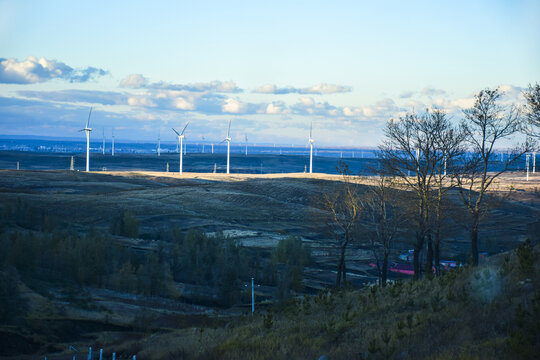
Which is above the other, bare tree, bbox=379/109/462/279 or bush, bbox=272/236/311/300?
bare tree, bbox=379/109/462/279

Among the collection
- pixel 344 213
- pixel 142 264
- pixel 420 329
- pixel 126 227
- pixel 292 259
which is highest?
pixel 344 213

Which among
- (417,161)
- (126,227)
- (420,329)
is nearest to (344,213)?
(417,161)

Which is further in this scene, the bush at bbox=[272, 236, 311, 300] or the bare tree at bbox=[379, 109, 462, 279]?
the bush at bbox=[272, 236, 311, 300]

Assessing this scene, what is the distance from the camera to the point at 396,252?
250 feet

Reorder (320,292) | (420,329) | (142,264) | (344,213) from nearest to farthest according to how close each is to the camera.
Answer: (420,329) → (320,292) → (344,213) → (142,264)

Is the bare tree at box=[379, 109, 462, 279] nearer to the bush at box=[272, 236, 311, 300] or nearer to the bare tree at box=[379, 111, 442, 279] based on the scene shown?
the bare tree at box=[379, 111, 442, 279]

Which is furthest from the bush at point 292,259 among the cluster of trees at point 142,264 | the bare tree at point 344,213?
the bare tree at point 344,213

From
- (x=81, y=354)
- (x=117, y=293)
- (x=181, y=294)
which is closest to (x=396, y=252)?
(x=181, y=294)

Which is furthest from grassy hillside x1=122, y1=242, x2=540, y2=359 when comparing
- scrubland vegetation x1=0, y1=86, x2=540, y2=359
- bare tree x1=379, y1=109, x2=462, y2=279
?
bare tree x1=379, y1=109, x2=462, y2=279

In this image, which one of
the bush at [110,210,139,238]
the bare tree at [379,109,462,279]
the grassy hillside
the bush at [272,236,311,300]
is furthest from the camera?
the bush at [110,210,139,238]

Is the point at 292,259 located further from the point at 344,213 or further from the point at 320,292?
the point at 320,292

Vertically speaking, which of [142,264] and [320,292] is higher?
[320,292]

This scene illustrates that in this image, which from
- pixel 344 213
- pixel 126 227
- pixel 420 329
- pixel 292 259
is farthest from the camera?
pixel 126 227

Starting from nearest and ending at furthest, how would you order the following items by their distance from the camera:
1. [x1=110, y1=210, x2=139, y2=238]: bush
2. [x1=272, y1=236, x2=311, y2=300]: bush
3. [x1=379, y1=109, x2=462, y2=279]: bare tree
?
[x1=379, y1=109, x2=462, y2=279]: bare tree, [x1=272, y1=236, x2=311, y2=300]: bush, [x1=110, y1=210, x2=139, y2=238]: bush
